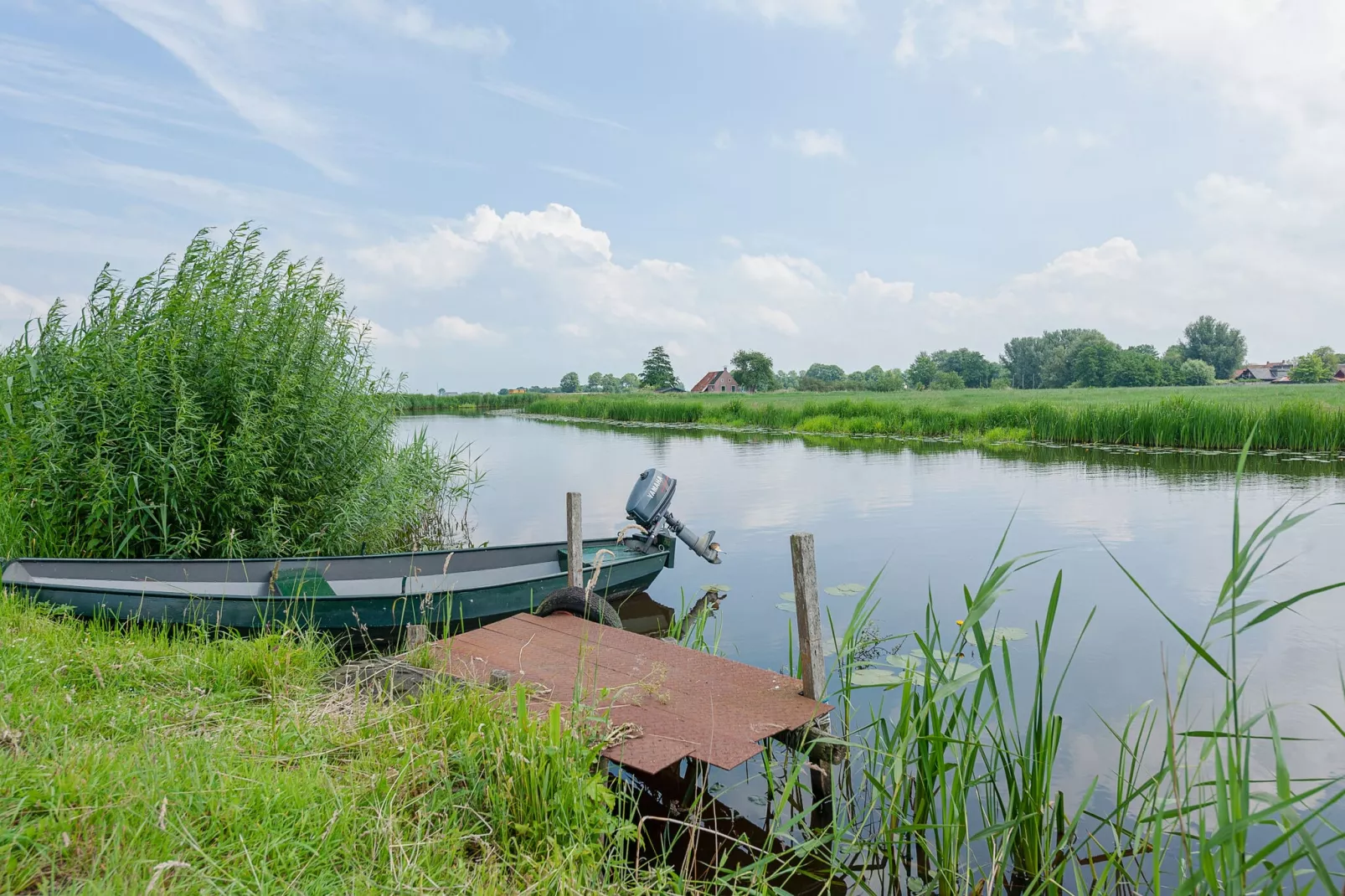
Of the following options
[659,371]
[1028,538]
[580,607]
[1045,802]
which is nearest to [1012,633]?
[580,607]

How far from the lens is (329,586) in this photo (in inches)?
263

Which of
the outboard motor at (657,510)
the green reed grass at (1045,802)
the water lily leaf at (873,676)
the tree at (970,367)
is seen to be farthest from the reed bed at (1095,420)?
the tree at (970,367)

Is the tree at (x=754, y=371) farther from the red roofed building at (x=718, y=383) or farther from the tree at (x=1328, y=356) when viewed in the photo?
the tree at (x=1328, y=356)

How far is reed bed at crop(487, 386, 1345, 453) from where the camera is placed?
17969mm

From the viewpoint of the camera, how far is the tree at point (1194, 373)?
73.9 m

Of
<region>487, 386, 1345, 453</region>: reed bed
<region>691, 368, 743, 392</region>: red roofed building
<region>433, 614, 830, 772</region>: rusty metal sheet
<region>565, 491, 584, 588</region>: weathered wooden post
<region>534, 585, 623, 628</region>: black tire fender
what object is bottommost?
<region>433, 614, 830, 772</region>: rusty metal sheet

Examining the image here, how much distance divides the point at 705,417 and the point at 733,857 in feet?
108

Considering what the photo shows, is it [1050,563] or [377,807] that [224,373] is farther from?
[1050,563]

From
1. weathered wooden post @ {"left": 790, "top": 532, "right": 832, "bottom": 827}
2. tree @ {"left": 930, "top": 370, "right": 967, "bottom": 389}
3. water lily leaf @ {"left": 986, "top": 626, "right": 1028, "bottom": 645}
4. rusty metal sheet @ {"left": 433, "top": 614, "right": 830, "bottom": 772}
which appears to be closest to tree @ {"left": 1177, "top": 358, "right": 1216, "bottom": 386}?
tree @ {"left": 930, "top": 370, "right": 967, "bottom": 389}

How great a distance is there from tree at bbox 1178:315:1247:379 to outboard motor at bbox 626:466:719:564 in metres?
97.6

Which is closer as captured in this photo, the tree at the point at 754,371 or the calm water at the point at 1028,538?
the calm water at the point at 1028,538

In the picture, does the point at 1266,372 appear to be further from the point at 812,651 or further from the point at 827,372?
the point at 812,651

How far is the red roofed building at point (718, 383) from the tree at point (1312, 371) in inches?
2084

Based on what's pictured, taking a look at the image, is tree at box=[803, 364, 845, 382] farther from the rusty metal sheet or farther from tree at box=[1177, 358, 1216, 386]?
the rusty metal sheet
